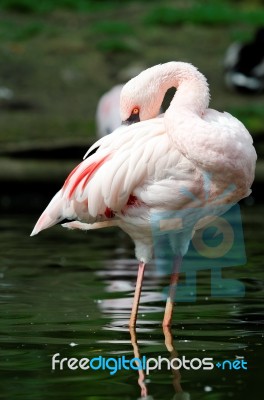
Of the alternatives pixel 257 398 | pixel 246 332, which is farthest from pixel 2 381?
pixel 246 332

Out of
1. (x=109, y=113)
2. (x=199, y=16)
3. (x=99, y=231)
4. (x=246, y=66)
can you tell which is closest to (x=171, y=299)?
(x=99, y=231)

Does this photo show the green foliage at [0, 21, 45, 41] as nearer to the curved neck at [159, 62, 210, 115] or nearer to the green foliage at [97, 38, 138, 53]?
the green foliage at [97, 38, 138, 53]

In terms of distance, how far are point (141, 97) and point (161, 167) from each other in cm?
42

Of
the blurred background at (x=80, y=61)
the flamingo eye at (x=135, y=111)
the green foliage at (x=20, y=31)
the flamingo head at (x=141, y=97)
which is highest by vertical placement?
the flamingo head at (x=141, y=97)

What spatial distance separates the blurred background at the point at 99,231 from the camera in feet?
15.4

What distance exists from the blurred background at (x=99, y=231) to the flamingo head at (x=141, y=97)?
→ 3.43ft

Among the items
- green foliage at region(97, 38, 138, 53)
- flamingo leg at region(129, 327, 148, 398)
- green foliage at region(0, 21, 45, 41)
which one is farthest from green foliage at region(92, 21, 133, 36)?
flamingo leg at region(129, 327, 148, 398)

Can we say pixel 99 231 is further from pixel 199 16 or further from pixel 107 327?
pixel 199 16

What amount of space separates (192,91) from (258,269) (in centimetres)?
226

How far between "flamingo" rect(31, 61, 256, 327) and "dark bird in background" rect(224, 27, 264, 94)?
8918 millimetres

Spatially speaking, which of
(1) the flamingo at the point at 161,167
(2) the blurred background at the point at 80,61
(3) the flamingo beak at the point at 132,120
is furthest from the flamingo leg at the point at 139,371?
(2) the blurred background at the point at 80,61

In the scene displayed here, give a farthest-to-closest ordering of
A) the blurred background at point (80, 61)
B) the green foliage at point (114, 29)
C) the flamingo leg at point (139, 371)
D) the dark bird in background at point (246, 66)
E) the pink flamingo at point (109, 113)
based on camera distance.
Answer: the green foliage at point (114, 29), the dark bird in background at point (246, 66), the blurred background at point (80, 61), the pink flamingo at point (109, 113), the flamingo leg at point (139, 371)

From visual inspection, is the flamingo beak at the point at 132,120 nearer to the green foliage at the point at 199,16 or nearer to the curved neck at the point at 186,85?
the curved neck at the point at 186,85

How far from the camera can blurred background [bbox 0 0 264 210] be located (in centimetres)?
1229
